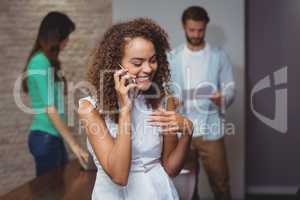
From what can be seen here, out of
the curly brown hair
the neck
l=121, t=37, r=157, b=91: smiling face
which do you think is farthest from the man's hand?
l=121, t=37, r=157, b=91: smiling face

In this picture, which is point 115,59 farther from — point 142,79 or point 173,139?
point 173,139

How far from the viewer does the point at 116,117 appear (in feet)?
4.51

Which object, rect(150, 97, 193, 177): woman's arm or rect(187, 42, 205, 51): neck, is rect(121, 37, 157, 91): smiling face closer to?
rect(150, 97, 193, 177): woman's arm

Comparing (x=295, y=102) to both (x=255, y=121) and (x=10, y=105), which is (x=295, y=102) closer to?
(x=255, y=121)

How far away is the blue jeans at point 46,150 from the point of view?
295 centimetres

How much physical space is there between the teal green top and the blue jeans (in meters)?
0.04

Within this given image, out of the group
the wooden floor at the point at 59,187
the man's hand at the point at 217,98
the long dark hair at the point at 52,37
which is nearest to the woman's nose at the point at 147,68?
the wooden floor at the point at 59,187

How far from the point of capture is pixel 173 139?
1.43 m

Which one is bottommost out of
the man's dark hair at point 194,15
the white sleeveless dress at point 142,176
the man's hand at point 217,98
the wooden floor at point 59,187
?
the wooden floor at point 59,187

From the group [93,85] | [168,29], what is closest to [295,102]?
[168,29]

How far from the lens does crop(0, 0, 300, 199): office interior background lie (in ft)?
15.0

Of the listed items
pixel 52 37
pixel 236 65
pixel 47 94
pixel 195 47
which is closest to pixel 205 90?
pixel 195 47

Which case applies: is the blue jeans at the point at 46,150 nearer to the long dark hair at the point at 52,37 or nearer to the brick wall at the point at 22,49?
the long dark hair at the point at 52,37

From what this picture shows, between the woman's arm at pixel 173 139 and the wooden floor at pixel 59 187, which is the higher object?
the woman's arm at pixel 173 139
